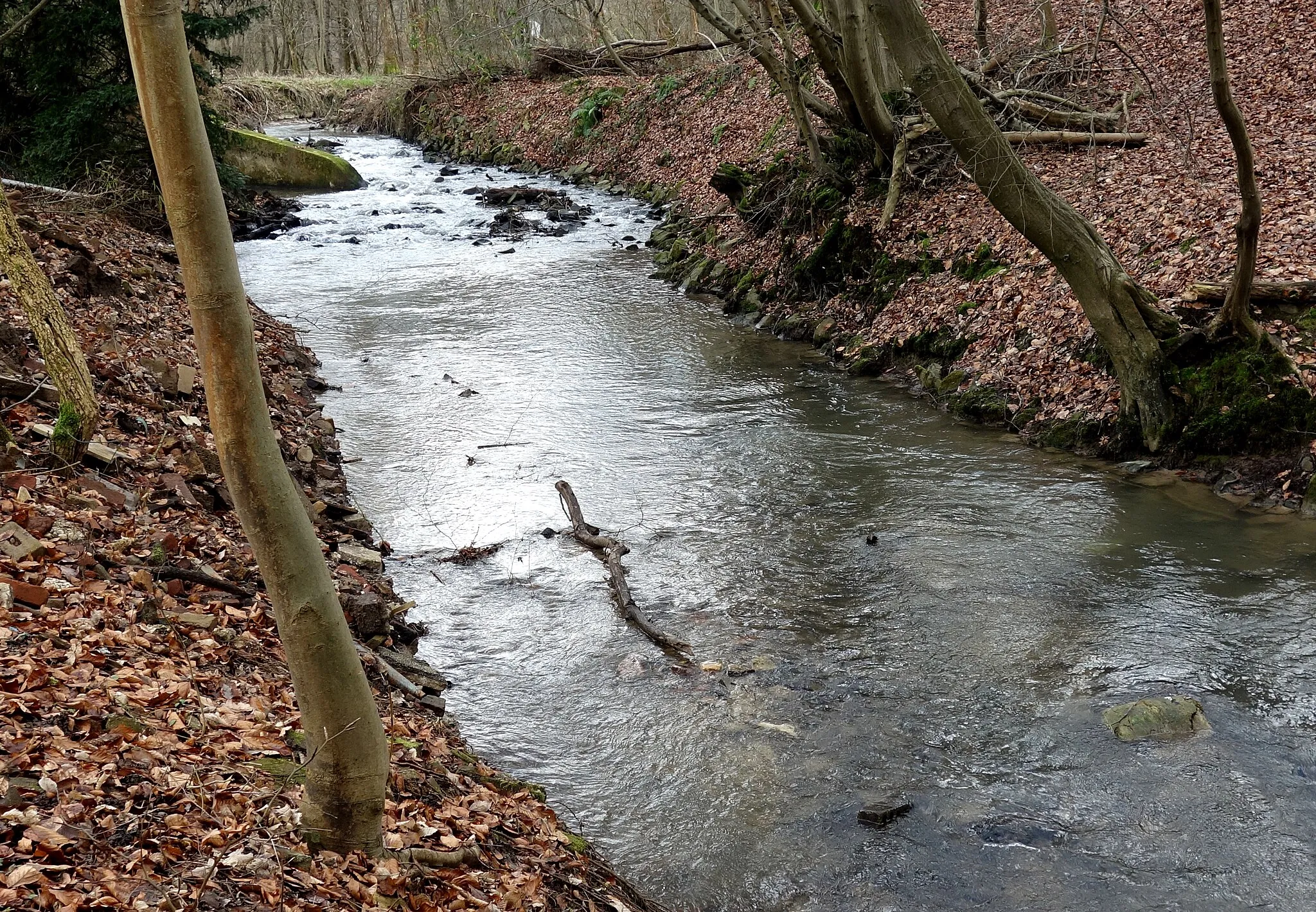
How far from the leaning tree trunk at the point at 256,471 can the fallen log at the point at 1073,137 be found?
13.0 m

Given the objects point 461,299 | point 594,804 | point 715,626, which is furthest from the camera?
point 461,299

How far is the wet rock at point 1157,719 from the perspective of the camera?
20.0ft

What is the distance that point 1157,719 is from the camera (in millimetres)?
6172

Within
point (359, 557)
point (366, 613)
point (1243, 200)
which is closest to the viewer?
point (366, 613)

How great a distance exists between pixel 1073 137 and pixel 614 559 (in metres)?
10.2

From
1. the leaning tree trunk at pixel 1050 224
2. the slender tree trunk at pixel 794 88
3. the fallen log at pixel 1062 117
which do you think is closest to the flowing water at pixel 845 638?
the leaning tree trunk at pixel 1050 224

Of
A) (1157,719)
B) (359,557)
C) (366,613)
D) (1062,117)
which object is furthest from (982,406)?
(366,613)

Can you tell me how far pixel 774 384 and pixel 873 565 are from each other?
16.4 feet

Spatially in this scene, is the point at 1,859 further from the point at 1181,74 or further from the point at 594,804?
the point at 1181,74

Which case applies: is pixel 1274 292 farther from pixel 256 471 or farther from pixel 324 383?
pixel 324 383

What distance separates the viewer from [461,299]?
1736cm

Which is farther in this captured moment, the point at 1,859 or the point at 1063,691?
the point at 1063,691

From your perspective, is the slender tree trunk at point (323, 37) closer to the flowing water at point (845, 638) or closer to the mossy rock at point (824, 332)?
the flowing water at point (845, 638)

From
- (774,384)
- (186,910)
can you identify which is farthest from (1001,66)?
(186,910)
